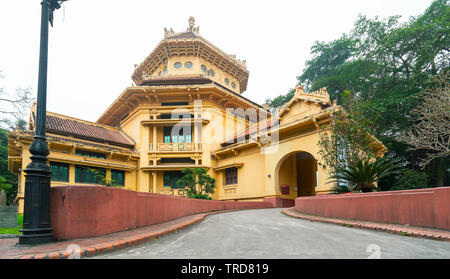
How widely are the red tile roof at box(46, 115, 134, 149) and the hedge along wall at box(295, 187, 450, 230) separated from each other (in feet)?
61.0

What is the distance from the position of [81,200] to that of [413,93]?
23.3m

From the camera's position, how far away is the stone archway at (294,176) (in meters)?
19.0

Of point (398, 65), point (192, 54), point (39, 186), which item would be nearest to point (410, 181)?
point (398, 65)

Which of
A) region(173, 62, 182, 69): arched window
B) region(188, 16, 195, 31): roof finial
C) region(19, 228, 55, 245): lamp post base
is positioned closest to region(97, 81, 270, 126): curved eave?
region(173, 62, 182, 69): arched window

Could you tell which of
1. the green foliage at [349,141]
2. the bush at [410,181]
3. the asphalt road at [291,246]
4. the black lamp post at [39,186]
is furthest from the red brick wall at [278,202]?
the black lamp post at [39,186]

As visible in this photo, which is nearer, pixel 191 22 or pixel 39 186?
pixel 39 186

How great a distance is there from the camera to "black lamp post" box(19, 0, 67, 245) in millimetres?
5512

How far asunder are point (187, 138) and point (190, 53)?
327 inches

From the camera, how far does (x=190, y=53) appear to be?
26141mm

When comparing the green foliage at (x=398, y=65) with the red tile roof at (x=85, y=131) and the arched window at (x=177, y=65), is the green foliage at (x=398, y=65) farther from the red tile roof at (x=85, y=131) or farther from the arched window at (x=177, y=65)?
the red tile roof at (x=85, y=131)

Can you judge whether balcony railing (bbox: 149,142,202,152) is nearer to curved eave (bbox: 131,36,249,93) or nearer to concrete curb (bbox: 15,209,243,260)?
curved eave (bbox: 131,36,249,93)

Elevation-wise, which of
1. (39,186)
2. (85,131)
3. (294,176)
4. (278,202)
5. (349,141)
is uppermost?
(85,131)

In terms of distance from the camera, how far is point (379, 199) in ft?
26.4

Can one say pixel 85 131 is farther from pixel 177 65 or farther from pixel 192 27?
pixel 192 27
